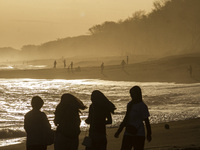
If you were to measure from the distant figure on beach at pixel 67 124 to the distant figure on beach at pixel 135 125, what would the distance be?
72cm

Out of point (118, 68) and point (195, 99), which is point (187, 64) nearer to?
point (118, 68)

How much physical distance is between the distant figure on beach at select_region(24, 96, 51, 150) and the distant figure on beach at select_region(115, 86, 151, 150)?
120cm

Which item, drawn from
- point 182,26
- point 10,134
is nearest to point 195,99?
point 10,134

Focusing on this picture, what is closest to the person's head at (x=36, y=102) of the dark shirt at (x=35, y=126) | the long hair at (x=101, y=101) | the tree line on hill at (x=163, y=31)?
the dark shirt at (x=35, y=126)

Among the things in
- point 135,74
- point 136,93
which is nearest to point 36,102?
point 136,93

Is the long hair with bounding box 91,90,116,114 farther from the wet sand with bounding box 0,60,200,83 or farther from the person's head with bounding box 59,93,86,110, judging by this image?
the wet sand with bounding box 0,60,200,83

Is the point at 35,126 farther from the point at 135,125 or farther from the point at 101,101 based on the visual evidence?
the point at 135,125

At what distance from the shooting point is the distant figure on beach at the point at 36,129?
8.73 meters

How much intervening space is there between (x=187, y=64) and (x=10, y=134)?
141 feet

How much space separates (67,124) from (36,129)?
20.7 inches

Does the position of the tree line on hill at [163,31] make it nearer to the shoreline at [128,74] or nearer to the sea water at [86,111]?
the shoreline at [128,74]

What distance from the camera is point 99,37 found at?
618ft

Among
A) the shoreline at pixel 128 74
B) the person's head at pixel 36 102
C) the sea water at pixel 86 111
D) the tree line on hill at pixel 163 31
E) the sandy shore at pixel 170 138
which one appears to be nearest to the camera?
the person's head at pixel 36 102

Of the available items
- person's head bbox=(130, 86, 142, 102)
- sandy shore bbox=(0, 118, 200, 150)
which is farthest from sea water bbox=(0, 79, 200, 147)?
person's head bbox=(130, 86, 142, 102)
